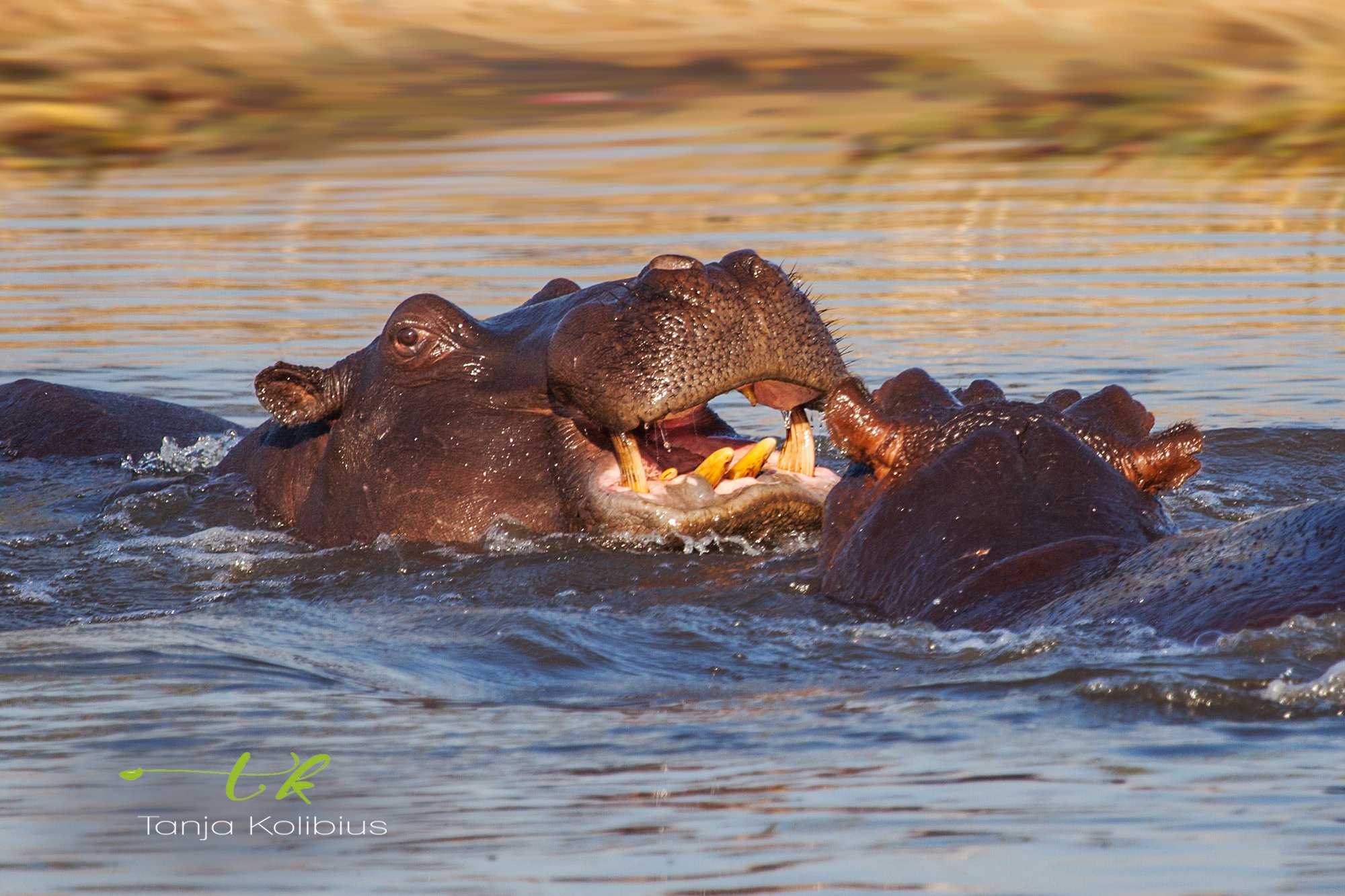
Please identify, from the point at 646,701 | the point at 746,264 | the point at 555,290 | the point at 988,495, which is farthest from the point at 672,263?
the point at 646,701

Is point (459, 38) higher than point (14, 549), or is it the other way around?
point (459, 38)

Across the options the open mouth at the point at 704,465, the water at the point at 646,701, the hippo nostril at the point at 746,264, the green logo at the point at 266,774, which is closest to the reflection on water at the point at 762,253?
the water at the point at 646,701

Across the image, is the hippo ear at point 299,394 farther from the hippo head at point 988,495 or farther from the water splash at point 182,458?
the hippo head at point 988,495

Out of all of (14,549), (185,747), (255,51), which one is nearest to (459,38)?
(255,51)

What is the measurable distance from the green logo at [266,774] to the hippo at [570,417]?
2.43m

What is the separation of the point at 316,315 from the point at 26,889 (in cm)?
1084

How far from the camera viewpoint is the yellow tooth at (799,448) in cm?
716

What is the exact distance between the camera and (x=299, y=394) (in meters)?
7.75

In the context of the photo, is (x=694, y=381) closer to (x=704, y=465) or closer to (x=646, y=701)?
(x=704, y=465)

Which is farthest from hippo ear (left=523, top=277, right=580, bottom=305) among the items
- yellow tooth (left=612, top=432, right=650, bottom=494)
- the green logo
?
the green logo

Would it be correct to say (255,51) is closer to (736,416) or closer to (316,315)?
(316,315)

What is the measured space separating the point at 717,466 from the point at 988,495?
70.1 inches

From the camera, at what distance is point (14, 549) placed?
319 inches

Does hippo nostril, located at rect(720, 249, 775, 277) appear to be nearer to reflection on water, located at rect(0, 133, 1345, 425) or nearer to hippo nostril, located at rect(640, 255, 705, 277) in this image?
hippo nostril, located at rect(640, 255, 705, 277)
